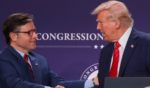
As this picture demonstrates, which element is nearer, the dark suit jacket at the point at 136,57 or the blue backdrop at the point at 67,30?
the dark suit jacket at the point at 136,57

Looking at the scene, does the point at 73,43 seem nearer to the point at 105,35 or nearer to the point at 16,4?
the point at 16,4

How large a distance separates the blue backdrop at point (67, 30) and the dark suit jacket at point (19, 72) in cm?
61

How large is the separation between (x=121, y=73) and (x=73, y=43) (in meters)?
1.21

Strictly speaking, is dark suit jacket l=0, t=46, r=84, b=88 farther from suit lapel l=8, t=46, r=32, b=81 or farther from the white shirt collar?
the white shirt collar

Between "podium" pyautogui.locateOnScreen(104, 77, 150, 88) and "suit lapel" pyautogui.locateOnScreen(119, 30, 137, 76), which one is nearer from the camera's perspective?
"podium" pyautogui.locateOnScreen(104, 77, 150, 88)

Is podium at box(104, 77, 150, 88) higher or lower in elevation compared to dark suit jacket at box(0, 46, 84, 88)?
higher

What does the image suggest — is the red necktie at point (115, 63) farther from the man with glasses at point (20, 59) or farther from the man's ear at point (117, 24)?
the man with glasses at point (20, 59)

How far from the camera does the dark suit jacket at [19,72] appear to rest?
3.21 meters

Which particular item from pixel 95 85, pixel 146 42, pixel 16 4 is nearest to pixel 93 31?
pixel 16 4

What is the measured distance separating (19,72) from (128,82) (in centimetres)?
102

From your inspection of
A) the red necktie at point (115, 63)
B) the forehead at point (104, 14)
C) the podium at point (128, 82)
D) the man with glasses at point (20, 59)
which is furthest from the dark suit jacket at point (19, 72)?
the podium at point (128, 82)

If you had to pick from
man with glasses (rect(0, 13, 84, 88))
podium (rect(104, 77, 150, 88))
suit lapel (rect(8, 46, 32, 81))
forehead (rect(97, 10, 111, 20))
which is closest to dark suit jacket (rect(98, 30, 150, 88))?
forehead (rect(97, 10, 111, 20))

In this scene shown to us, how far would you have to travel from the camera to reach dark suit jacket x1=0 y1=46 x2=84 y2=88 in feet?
10.5

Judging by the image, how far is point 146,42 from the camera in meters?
2.89
